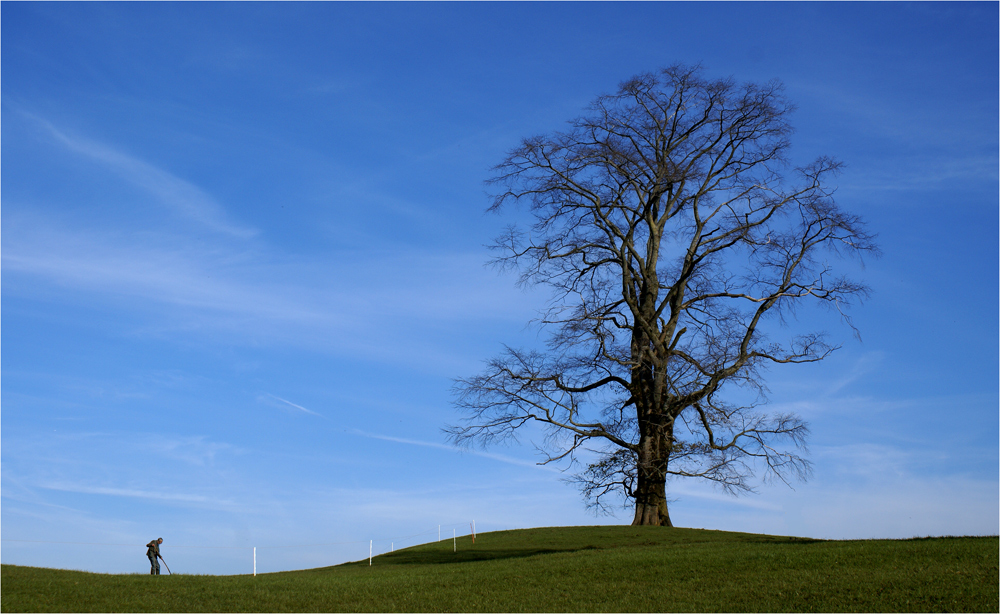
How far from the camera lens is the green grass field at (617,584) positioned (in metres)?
14.6

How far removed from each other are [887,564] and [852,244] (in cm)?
1388

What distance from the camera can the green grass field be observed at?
48.0ft

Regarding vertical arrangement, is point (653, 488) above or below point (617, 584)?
above

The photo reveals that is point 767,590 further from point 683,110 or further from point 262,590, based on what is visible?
point 683,110

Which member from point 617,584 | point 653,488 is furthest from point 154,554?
point 653,488

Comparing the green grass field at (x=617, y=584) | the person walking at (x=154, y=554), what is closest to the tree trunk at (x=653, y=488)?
the green grass field at (x=617, y=584)

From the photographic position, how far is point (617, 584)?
16.8 m

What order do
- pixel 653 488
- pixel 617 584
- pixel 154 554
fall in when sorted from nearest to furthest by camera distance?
pixel 617 584, pixel 154 554, pixel 653 488

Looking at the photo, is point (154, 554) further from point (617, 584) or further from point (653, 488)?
point (653, 488)

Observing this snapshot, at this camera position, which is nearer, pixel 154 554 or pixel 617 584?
pixel 617 584

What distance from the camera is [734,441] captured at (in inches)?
1035

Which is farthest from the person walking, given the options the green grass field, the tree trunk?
the tree trunk

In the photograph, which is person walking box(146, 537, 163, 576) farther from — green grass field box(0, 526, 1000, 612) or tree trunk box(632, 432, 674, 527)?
tree trunk box(632, 432, 674, 527)

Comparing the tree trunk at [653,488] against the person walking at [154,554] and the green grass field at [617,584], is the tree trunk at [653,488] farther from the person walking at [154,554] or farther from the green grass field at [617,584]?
the person walking at [154,554]
